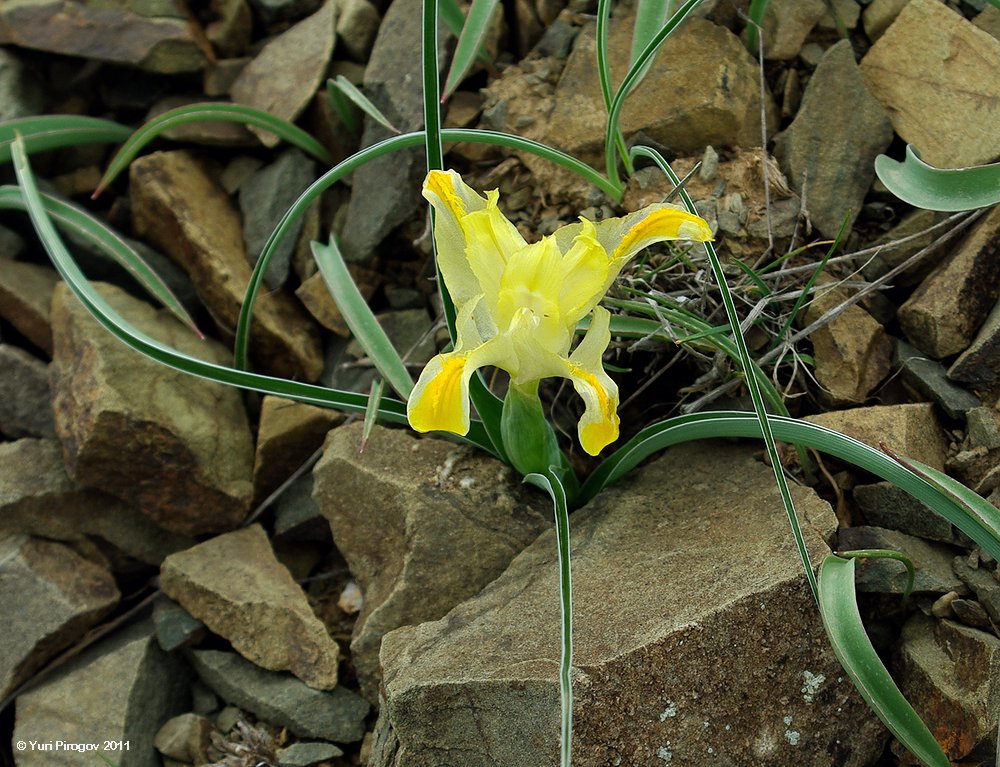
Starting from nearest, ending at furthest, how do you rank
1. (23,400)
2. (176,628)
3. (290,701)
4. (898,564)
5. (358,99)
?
1. (898,564)
2. (290,701)
3. (176,628)
4. (358,99)
5. (23,400)

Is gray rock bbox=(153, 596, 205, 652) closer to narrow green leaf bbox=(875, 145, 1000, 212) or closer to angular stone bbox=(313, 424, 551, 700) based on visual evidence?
angular stone bbox=(313, 424, 551, 700)

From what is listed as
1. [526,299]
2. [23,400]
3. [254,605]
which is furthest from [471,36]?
[23,400]

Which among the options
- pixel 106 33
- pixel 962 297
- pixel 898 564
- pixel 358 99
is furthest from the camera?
pixel 106 33

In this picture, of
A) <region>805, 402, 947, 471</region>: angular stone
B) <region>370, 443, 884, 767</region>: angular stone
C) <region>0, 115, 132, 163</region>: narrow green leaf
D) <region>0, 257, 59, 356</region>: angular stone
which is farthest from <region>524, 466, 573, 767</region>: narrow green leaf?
<region>0, 115, 132, 163</region>: narrow green leaf

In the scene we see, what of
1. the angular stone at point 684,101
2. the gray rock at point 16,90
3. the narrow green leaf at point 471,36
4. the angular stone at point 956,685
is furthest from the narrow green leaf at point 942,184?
the gray rock at point 16,90

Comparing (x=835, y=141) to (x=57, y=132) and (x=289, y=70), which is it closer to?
(x=289, y=70)

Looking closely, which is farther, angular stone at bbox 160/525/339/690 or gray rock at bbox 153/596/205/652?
gray rock at bbox 153/596/205/652

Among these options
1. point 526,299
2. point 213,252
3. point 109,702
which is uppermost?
point 526,299
